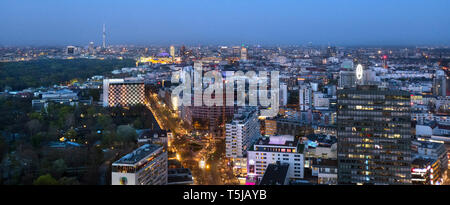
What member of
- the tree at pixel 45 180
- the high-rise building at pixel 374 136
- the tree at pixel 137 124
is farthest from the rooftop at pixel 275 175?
the tree at pixel 137 124

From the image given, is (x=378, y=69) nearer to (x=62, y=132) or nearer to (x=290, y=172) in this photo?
(x=290, y=172)


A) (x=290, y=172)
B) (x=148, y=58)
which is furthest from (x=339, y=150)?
(x=148, y=58)

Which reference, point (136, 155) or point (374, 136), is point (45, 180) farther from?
point (374, 136)

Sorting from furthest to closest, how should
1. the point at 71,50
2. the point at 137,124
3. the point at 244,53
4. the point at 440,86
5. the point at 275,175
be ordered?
the point at 244,53 → the point at 71,50 → the point at 440,86 → the point at 137,124 → the point at 275,175

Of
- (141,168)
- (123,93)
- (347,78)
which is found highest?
(347,78)

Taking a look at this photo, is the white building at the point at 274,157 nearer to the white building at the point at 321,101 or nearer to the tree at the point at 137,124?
the tree at the point at 137,124

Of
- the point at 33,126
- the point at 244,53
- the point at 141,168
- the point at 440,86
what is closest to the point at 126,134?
the point at 33,126

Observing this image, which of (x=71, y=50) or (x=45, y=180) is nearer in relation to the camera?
(x=45, y=180)
